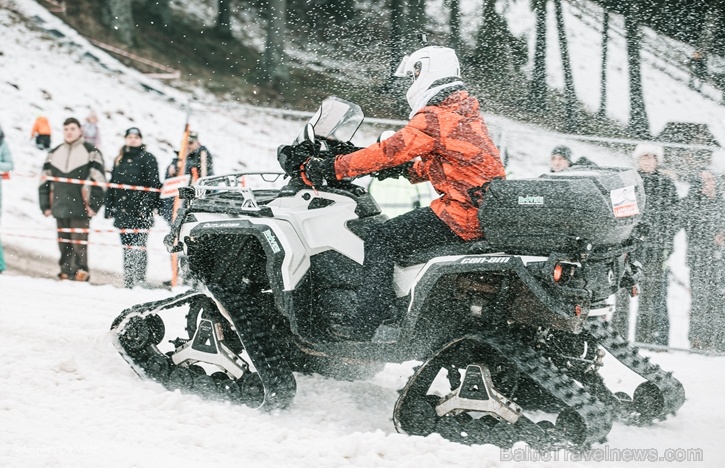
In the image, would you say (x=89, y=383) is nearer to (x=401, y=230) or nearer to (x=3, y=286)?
(x=401, y=230)

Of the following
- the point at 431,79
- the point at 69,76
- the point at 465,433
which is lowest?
the point at 465,433

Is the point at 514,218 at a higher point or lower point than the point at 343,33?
lower

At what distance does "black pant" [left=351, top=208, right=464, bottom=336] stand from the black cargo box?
39cm

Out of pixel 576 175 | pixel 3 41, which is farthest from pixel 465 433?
pixel 3 41

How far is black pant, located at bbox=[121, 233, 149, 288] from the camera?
9.68m

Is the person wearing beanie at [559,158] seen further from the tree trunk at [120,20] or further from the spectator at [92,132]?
the tree trunk at [120,20]

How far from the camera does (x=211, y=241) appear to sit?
5.43 m

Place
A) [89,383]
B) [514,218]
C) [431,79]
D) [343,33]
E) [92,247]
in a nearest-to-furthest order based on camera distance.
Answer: [514,218], [431,79], [89,383], [92,247], [343,33]

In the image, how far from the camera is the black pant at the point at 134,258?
968 centimetres

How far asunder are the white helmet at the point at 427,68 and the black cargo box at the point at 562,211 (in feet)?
2.35

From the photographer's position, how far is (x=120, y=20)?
2052cm

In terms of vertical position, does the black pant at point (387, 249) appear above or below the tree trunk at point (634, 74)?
below

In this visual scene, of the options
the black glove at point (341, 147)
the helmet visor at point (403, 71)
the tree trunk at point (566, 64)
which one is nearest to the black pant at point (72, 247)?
the black glove at point (341, 147)

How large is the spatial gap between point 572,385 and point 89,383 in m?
2.66
